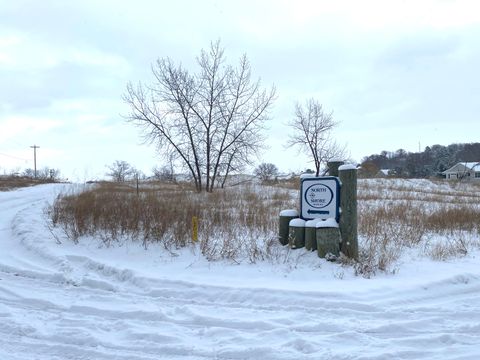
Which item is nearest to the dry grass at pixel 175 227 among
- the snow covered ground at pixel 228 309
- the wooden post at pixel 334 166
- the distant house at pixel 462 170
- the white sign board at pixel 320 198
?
the snow covered ground at pixel 228 309


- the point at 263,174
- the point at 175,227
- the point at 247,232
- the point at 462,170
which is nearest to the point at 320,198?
the point at 247,232

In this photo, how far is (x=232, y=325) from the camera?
13.7ft

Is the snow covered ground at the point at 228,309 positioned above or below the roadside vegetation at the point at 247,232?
below

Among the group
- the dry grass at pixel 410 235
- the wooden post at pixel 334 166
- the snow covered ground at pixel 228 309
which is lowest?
the snow covered ground at pixel 228 309

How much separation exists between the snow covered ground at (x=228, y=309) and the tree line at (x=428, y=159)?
80710 mm

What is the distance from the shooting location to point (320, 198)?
6.73 metres

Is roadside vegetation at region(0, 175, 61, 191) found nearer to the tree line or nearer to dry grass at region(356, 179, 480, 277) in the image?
dry grass at region(356, 179, 480, 277)

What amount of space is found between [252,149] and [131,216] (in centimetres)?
1590

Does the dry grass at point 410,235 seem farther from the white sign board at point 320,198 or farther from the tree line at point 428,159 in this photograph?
the tree line at point 428,159

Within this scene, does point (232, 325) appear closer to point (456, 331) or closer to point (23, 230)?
point (456, 331)

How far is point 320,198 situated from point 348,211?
1.65 feet

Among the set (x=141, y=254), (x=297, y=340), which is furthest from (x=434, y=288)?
(x=141, y=254)

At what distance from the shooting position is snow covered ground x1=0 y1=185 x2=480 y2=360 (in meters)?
3.63

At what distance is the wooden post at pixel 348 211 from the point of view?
6391mm
